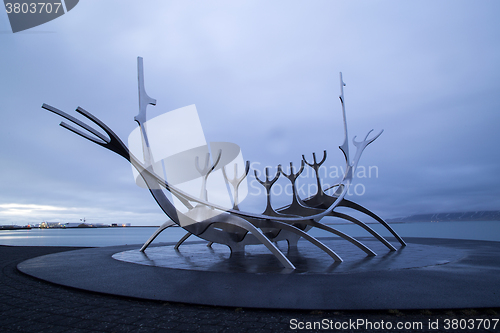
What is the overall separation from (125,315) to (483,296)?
6.58 metres

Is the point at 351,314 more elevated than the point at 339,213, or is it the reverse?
the point at 339,213

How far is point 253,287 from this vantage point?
6707 millimetres

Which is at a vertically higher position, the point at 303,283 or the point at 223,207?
the point at 223,207

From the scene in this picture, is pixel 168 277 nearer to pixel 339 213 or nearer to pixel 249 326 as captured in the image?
pixel 249 326

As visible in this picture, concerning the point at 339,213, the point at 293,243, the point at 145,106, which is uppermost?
the point at 145,106

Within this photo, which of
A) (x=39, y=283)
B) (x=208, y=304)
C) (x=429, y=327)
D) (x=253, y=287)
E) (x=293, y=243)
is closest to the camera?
(x=429, y=327)

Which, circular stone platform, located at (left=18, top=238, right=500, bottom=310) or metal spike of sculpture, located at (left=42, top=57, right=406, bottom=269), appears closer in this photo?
circular stone platform, located at (left=18, top=238, right=500, bottom=310)

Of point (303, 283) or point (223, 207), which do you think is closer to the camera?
point (303, 283)

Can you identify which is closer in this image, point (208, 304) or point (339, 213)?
point (208, 304)

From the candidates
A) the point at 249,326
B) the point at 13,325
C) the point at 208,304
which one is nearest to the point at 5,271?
the point at 13,325

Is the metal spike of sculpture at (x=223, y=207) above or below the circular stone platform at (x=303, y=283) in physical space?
above

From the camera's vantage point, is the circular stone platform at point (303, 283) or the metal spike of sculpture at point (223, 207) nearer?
the circular stone platform at point (303, 283)

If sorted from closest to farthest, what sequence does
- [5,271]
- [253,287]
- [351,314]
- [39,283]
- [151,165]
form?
[351,314]
[253,287]
[39,283]
[5,271]
[151,165]

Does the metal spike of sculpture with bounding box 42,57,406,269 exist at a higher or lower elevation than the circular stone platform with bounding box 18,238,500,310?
higher
